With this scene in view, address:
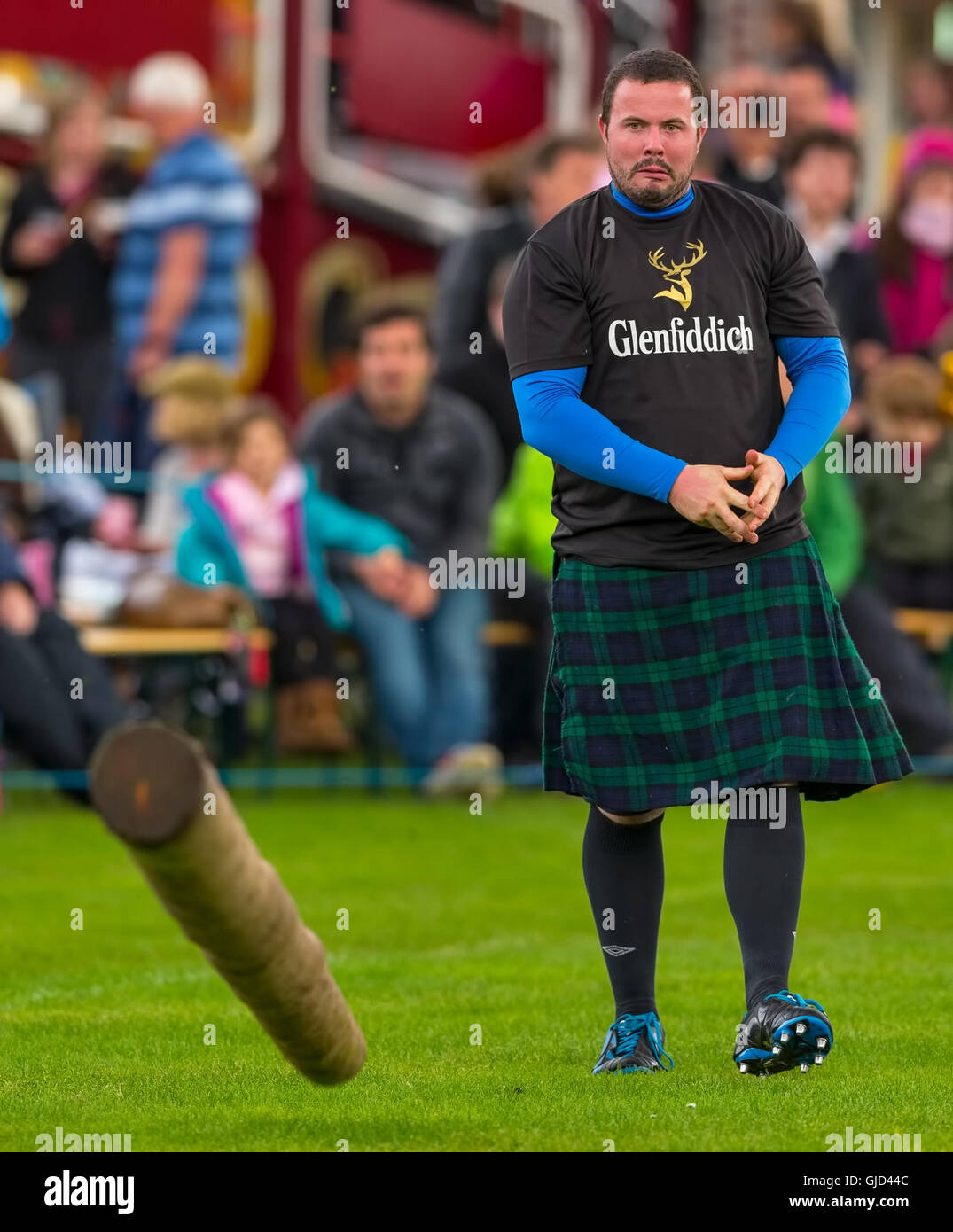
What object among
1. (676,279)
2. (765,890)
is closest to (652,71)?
(676,279)

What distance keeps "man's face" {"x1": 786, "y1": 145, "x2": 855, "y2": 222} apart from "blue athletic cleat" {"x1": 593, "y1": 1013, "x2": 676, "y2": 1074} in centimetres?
596

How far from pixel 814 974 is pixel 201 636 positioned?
3.97m

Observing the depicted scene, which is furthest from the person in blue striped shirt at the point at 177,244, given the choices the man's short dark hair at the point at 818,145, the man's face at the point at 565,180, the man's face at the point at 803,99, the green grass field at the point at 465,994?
the green grass field at the point at 465,994

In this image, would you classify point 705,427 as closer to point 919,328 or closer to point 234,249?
point 234,249

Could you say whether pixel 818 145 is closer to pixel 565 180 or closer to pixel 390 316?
pixel 565 180

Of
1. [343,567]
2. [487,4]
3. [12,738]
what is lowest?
[12,738]

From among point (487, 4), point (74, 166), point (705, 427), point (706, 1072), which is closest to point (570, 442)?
point (705, 427)

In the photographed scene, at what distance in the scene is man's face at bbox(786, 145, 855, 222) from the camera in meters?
9.78

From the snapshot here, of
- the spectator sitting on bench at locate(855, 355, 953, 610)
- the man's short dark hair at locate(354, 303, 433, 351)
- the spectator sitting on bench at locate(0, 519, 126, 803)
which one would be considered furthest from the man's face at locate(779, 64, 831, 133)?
the spectator sitting on bench at locate(0, 519, 126, 803)

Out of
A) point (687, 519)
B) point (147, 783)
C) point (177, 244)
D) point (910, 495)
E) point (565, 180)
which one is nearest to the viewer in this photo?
point (147, 783)

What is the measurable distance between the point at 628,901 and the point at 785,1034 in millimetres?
472

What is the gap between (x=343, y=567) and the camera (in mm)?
9117

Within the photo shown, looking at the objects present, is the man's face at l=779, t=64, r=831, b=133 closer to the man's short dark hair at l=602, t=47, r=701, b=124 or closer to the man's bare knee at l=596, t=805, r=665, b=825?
the man's short dark hair at l=602, t=47, r=701, b=124

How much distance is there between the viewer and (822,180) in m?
9.80
